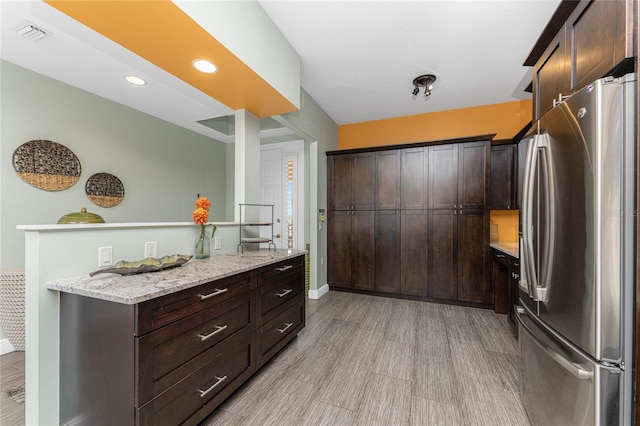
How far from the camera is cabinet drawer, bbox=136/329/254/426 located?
117cm

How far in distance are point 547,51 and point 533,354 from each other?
1891mm

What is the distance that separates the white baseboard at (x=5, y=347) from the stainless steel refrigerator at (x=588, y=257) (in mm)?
4167

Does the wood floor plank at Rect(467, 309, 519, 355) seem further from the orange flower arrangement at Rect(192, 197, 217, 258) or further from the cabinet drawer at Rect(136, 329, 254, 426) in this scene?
the orange flower arrangement at Rect(192, 197, 217, 258)

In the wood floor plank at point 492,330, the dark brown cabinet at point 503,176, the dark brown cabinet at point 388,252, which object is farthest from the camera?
the dark brown cabinet at point 388,252

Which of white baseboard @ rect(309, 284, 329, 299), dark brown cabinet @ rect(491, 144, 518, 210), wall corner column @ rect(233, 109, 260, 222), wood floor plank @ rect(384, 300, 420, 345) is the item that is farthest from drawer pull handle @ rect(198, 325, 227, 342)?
dark brown cabinet @ rect(491, 144, 518, 210)

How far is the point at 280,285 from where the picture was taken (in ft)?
7.07

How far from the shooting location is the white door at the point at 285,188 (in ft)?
14.1

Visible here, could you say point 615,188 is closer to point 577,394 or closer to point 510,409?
point 577,394

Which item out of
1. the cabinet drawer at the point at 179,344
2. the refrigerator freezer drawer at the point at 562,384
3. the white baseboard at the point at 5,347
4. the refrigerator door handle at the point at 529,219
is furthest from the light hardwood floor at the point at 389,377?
the white baseboard at the point at 5,347

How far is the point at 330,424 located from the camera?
4.87 feet

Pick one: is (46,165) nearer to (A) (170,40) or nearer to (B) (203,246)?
(B) (203,246)

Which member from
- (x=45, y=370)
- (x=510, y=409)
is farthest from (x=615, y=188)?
(x=45, y=370)

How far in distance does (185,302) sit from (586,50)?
2390 mm

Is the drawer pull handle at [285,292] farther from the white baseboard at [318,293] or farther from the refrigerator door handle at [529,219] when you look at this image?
the refrigerator door handle at [529,219]
